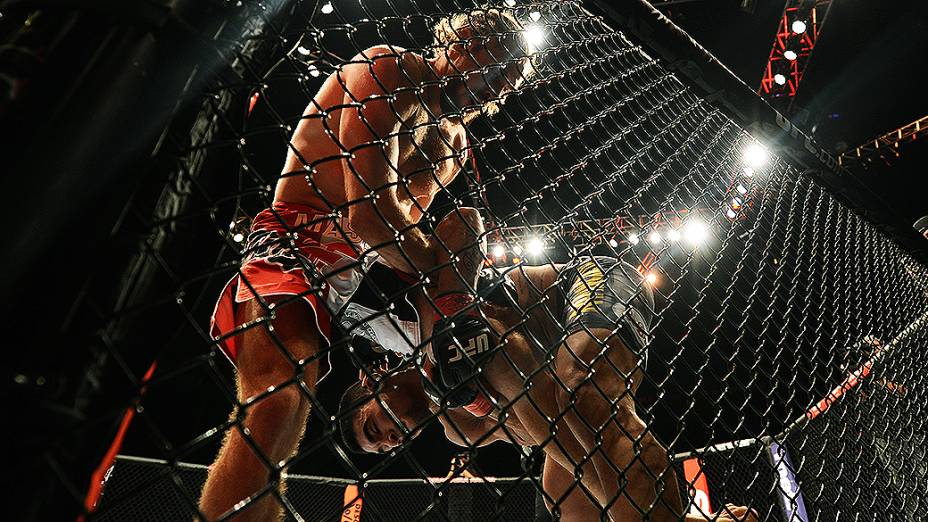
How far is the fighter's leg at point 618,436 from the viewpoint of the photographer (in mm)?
1331

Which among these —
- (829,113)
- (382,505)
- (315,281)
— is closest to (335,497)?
(382,505)

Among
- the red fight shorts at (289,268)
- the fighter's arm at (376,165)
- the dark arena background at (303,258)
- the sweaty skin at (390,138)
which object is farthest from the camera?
the red fight shorts at (289,268)

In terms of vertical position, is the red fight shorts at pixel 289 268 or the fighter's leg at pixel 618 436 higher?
the red fight shorts at pixel 289 268

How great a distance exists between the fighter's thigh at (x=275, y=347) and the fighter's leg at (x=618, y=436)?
2.64ft

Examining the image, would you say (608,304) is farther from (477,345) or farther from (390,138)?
(390,138)

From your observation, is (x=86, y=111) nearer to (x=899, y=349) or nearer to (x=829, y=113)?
(x=899, y=349)

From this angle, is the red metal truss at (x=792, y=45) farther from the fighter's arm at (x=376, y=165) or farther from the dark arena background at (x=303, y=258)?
the fighter's arm at (x=376, y=165)

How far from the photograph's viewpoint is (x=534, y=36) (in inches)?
81.6

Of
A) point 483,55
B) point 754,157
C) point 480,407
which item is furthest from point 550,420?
point 754,157

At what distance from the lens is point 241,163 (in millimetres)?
661

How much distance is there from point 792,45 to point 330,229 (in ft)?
25.9

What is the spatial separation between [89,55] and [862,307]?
317 cm

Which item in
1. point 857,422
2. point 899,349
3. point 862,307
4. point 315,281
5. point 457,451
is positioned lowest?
point 857,422

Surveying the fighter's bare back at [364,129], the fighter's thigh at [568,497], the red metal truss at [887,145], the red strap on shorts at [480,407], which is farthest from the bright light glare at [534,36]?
the red metal truss at [887,145]
